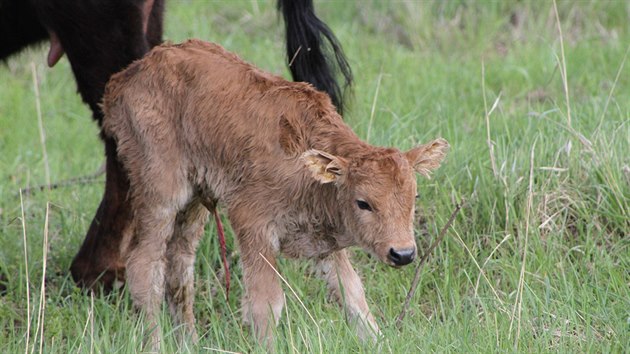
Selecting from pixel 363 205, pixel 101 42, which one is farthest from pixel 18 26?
pixel 363 205

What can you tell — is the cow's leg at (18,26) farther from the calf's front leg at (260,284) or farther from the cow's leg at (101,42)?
the calf's front leg at (260,284)

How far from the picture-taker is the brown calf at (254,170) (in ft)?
15.3

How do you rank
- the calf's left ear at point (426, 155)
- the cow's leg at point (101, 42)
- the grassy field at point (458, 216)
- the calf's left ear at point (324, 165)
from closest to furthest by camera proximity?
the calf's left ear at point (324, 165)
the calf's left ear at point (426, 155)
the grassy field at point (458, 216)
the cow's leg at point (101, 42)

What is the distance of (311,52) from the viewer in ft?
19.4

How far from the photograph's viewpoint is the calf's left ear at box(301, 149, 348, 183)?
4.62 meters

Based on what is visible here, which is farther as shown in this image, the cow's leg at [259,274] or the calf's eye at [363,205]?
the cow's leg at [259,274]

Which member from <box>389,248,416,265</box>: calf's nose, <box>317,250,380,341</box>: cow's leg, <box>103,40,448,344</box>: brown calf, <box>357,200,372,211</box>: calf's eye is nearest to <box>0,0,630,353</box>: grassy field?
Answer: <box>317,250,380,341</box>: cow's leg

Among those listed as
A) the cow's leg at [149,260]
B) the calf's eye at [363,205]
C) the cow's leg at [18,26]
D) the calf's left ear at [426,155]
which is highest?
the cow's leg at [18,26]

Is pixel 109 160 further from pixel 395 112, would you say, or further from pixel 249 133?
pixel 395 112

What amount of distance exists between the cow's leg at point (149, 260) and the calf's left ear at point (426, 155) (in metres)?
1.16

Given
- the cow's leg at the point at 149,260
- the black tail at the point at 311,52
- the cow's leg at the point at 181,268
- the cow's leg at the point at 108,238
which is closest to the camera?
the cow's leg at the point at 149,260

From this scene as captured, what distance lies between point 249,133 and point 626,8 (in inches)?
215

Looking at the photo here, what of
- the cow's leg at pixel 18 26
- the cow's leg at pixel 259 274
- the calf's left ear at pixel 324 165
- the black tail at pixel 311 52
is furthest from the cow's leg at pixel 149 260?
the cow's leg at pixel 18 26

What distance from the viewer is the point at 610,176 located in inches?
236
